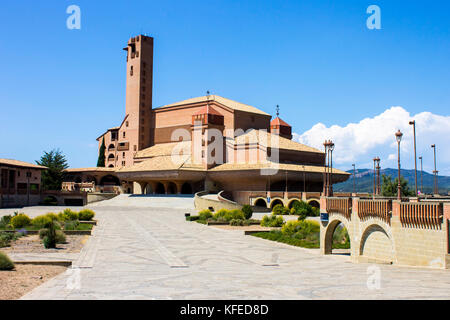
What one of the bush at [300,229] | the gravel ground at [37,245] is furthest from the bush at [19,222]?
the bush at [300,229]

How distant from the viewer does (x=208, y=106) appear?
234 ft

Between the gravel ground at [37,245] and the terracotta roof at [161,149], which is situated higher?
the terracotta roof at [161,149]

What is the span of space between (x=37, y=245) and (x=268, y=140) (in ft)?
155

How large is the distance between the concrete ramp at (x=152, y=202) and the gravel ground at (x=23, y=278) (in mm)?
41158

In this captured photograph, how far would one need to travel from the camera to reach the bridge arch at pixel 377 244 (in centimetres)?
1908

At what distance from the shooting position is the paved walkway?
1112 cm

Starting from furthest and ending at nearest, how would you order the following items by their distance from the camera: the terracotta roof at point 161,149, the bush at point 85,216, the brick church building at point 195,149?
the terracotta roof at point 161,149 < the brick church building at point 195,149 < the bush at point 85,216

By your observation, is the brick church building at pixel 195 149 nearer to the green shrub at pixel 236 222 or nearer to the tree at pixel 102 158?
the tree at pixel 102 158

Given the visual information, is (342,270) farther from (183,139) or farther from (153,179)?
(183,139)

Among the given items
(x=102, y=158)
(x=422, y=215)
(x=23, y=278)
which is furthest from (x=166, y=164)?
(x=23, y=278)

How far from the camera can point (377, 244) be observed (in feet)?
65.4

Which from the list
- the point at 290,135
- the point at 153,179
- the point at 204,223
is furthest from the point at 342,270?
the point at 290,135

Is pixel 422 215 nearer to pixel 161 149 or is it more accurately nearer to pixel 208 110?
pixel 208 110
